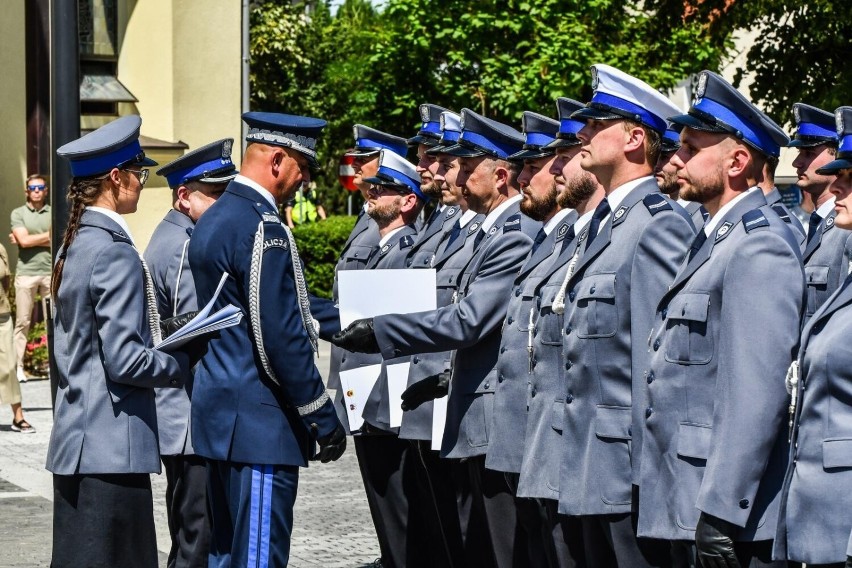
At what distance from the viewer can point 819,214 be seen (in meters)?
8.20

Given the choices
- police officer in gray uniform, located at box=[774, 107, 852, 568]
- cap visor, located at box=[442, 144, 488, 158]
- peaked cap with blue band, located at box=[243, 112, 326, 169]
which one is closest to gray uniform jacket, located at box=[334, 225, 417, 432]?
cap visor, located at box=[442, 144, 488, 158]

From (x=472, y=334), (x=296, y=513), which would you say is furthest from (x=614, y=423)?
(x=296, y=513)

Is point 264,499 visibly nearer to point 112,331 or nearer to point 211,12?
point 112,331

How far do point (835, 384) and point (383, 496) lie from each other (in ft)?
12.6

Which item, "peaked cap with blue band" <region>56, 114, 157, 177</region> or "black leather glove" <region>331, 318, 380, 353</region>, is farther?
"black leather glove" <region>331, 318, 380, 353</region>

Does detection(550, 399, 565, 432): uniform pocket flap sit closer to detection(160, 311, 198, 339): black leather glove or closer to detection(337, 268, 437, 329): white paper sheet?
detection(337, 268, 437, 329): white paper sheet

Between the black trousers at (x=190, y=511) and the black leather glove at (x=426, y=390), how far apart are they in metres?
1.02

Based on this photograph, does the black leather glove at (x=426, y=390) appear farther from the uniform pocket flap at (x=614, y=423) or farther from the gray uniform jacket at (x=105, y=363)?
the uniform pocket flap at (x=614, y=423)

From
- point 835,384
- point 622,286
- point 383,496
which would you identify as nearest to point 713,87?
point 622,286

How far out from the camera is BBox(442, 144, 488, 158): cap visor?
7273mm

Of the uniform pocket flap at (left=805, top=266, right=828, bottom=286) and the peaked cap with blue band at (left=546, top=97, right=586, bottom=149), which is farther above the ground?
the peaked cap with blue band at (left=546, top=97, right=586, bottom=149)

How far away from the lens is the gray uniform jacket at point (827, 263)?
766cm

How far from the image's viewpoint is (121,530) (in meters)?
5.68

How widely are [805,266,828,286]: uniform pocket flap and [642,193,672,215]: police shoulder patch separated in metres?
2.55
